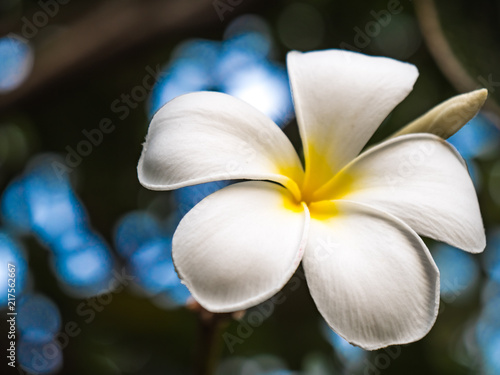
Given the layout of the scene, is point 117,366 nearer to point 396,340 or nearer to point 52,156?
point 52,156

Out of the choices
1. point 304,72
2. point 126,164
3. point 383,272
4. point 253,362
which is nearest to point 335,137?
point 304,72

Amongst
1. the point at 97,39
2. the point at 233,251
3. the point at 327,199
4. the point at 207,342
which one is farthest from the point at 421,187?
the point at 97,39

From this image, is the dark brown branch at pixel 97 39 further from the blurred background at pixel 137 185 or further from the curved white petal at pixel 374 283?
the curved white petal at pixel 374 283

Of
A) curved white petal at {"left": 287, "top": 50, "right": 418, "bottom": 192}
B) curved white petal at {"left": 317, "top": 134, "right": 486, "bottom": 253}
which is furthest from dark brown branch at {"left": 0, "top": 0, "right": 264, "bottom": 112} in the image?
curved white petal at {"left": 317, "top": 134, "right": 486, "bottom": 253}

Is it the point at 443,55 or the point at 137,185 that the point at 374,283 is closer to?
the point at 443,55

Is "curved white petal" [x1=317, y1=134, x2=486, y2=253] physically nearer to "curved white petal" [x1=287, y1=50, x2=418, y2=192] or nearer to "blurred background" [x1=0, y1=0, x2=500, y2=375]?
"curved white petal" [x1=287, y1=50, x2=418, y2=192]

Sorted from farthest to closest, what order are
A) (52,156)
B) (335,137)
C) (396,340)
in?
(52,156)
(335,137)
(396,340)
